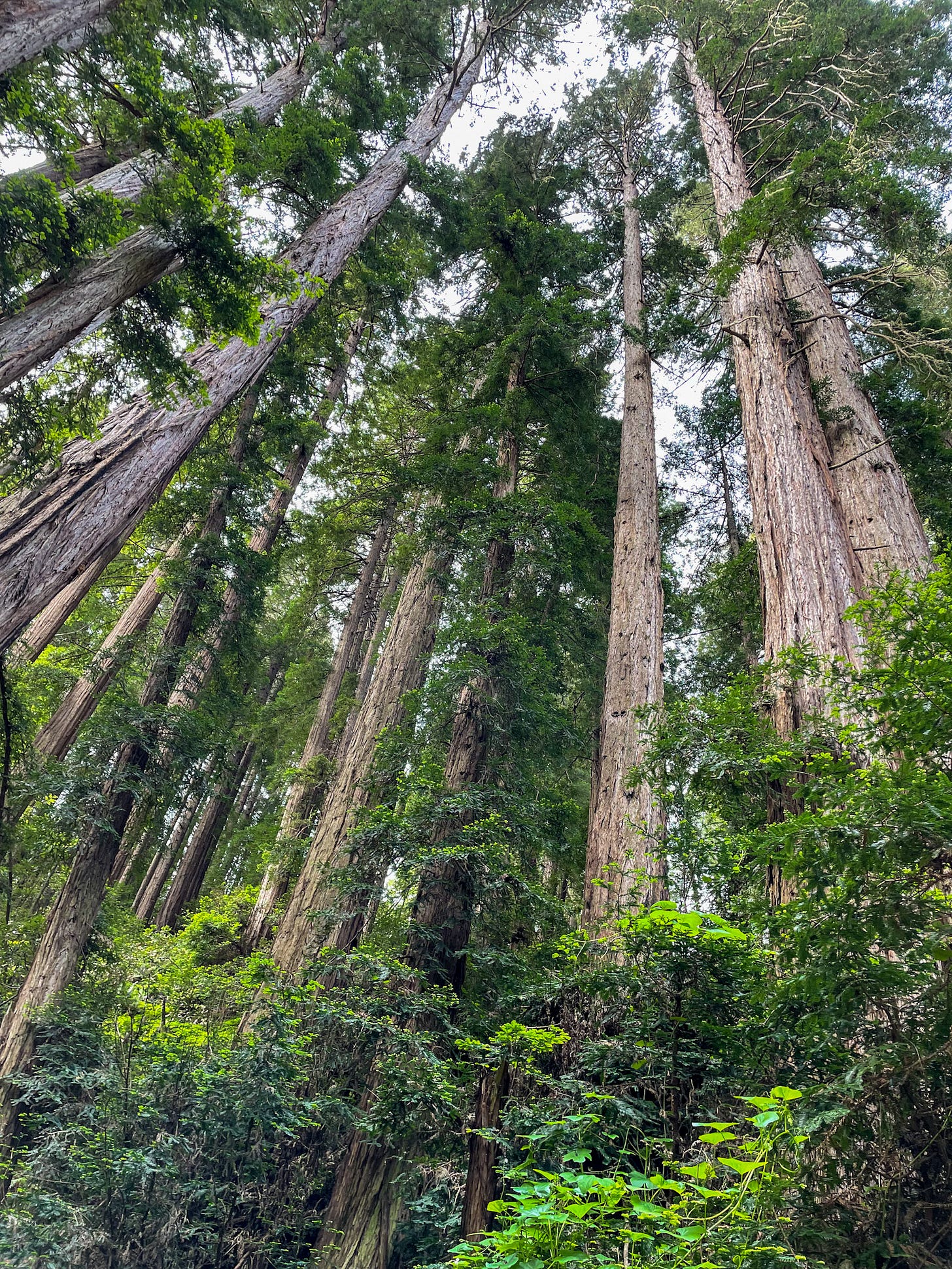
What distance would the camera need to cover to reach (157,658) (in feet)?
28.0

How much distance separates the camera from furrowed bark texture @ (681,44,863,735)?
5305mm

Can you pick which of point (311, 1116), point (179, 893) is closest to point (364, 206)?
point (311, 1116)

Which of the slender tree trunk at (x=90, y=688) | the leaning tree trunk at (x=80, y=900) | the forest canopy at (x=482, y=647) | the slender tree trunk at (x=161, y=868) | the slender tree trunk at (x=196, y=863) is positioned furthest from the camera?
the slender tree trunk at (x=161, y=868)

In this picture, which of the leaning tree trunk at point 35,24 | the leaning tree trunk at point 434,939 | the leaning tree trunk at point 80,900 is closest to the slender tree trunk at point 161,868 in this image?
the leaning tree trunk at point 80,900

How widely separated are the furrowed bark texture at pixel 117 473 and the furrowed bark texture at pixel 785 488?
463 centimetres

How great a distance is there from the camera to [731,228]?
7.78 metres

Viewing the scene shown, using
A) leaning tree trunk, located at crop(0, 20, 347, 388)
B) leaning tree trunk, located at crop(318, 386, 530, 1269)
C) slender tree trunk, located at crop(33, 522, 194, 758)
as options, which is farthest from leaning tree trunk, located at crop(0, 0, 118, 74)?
leaning tree trunk, located at crop(318, 386, 530, 1269)

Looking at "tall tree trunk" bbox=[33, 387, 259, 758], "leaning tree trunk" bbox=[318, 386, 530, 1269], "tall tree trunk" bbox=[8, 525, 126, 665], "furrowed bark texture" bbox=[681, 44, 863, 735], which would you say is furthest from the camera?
"tall tree trunk" bbox=[33, 387, 259, 758]

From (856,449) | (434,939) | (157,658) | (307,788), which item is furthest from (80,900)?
(856,449)

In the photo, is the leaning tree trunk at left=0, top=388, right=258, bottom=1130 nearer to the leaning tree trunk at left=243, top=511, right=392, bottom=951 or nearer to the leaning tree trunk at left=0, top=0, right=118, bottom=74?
the leaning tree trunk at left=243, top=511, right=392, bottom=951

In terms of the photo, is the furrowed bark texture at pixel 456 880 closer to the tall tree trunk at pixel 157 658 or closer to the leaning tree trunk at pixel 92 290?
the tall tree trunk at pixel 157 658

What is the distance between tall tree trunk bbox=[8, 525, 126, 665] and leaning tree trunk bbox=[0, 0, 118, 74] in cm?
432

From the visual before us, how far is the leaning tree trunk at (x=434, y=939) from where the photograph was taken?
16.2ft

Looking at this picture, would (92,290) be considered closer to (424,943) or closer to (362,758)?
(424,943)
